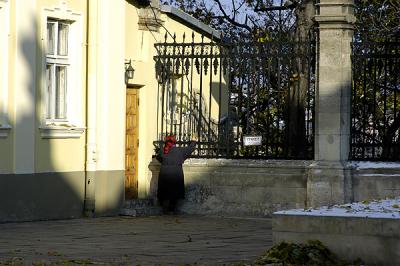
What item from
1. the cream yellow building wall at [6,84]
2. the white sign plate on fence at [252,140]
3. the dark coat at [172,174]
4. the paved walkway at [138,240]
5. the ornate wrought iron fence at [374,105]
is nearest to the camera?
the paved walkway at [138,240]

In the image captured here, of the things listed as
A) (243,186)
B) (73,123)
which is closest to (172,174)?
(243,186)

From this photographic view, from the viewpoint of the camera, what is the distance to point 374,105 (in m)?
20.8

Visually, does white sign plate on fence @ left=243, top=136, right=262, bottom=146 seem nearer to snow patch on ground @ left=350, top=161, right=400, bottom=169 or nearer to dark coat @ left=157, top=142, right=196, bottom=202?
dark coat @ left=157, top=142, right=196, bottom=202

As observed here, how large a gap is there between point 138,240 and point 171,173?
5519 mm

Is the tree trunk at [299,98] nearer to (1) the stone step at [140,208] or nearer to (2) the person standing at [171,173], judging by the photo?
(2) the person standing at [171,173]

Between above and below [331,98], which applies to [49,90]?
above

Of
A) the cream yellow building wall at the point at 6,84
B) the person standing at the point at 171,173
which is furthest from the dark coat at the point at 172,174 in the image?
the cream yellow building wall at the point at 6,84

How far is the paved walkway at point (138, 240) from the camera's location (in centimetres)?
1357

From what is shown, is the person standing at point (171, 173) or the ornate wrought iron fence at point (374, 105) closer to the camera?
the ornate wrought iron fence at point (374, 105)

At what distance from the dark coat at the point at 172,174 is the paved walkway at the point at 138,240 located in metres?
0.59

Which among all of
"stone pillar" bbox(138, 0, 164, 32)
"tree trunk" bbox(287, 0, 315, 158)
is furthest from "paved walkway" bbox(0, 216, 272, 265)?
"stone pillar" bbox(138, 0, 164, 32)

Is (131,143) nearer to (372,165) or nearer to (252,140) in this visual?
(252,140)

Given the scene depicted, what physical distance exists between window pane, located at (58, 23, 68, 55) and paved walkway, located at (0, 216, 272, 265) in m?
3.13

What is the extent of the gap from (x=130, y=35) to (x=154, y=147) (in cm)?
233
